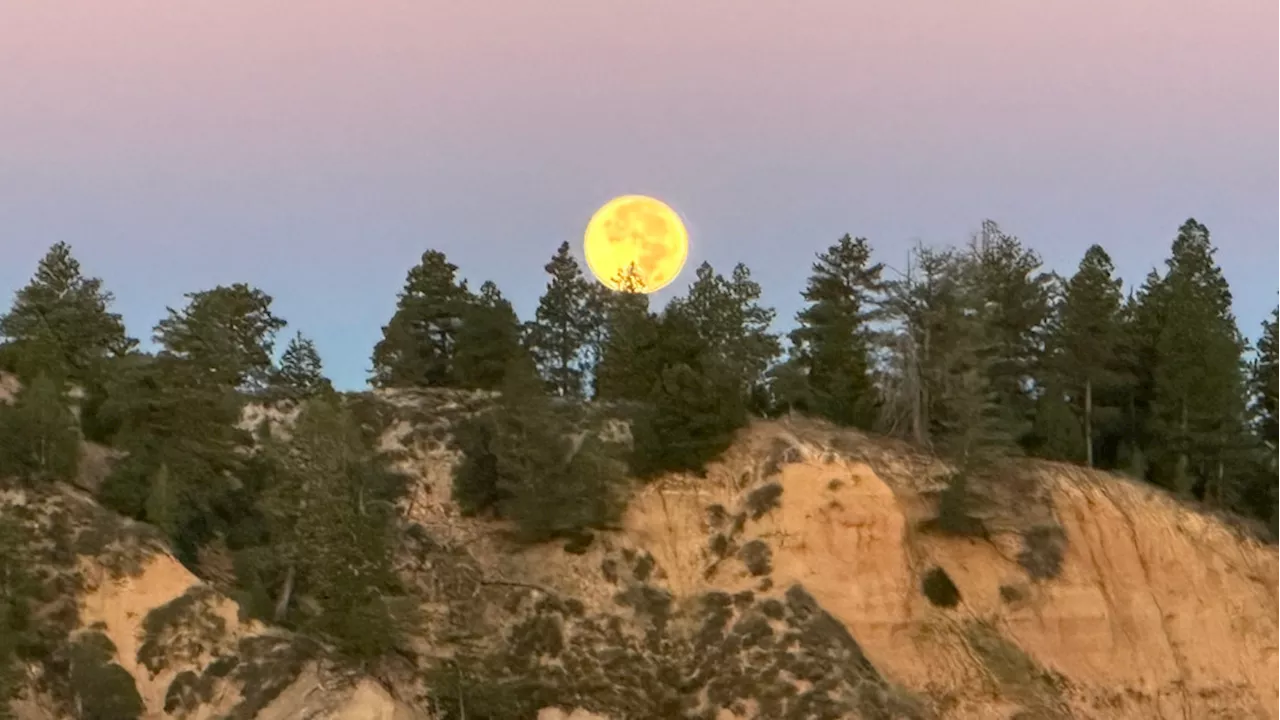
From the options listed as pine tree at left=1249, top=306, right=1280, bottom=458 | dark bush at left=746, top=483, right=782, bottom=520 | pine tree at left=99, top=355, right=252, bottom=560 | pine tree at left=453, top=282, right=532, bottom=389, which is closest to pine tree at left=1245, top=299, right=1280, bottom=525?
pine tree at left=1249, top=306, right=1280, bottom=458

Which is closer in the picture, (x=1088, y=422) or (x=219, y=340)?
(x=219, y=340)

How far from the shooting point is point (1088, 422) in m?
62.4

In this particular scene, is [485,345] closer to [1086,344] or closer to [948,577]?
[948,577]

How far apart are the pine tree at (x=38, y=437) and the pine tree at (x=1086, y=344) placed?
1617 inches

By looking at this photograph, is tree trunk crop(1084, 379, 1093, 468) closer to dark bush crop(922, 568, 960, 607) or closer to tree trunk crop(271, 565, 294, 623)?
dark bush crop(922, 568, 960, 607)

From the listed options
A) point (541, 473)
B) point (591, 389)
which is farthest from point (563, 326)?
point (541, 473)

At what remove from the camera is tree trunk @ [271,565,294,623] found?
4506cm

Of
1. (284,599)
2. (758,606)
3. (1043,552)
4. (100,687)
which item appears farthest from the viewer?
(1043,552)

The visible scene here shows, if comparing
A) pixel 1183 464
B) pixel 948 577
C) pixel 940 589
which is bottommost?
pixel 940 589

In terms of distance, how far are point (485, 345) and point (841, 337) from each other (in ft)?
52.7

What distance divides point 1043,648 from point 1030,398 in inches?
557

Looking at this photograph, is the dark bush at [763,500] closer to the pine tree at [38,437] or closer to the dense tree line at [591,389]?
the dense tree line at [591,389]

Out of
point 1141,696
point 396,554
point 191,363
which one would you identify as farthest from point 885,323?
point 191,363

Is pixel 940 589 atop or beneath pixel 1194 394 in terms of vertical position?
beneath
